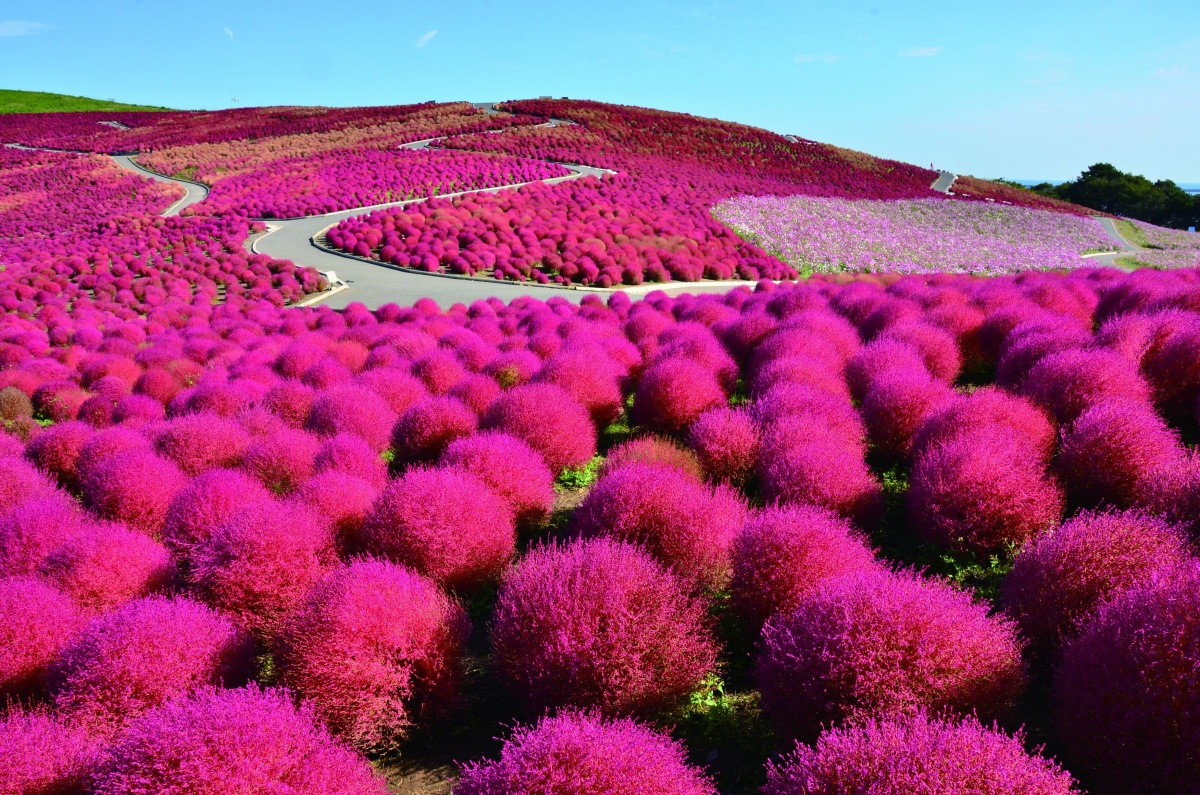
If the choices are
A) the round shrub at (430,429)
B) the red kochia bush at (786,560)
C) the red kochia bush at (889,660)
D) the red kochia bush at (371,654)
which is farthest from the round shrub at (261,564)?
the red kochia bush at (889,660)

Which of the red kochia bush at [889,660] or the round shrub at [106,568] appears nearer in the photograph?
the red kochia bush at [889,660]

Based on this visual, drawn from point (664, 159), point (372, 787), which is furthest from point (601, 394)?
point (664, 159)

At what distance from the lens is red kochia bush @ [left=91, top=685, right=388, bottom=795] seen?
2586 millimetres

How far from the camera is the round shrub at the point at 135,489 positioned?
6008 mm

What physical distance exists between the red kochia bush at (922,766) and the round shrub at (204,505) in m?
4.42

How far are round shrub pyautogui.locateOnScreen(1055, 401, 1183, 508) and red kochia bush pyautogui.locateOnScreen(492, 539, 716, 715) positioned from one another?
3.09m

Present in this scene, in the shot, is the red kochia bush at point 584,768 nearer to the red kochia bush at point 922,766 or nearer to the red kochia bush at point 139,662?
the red kochia bush at point 922,766

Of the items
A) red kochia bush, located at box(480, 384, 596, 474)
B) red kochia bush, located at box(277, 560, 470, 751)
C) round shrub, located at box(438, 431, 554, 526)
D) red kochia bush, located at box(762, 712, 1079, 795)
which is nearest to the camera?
red kochia bush, located at box(762, 712, 1079, 795)

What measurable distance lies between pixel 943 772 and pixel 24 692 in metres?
4.58

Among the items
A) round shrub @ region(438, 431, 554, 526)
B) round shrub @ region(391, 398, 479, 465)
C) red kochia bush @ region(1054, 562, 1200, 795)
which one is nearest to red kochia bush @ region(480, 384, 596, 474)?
round shrub @ region(391, 398, 479, 465)

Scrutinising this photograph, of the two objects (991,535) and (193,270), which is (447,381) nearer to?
(991,535)

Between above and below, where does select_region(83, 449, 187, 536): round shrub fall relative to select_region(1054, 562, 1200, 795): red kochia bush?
below

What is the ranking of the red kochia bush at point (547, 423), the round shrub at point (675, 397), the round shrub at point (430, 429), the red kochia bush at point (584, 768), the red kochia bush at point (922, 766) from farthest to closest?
the round shrub at point (675, 397), the round shrub at point (430, 429), the red kochia bush at point (547, 423), the red kochia bush at point (584, 768), the red kochia bush at point (922, 766)

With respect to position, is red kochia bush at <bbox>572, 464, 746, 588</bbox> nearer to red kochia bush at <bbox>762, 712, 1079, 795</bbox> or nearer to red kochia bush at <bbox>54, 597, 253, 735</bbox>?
red kochia bush at <bbox>762, 712, 1079, 795</bbox>
